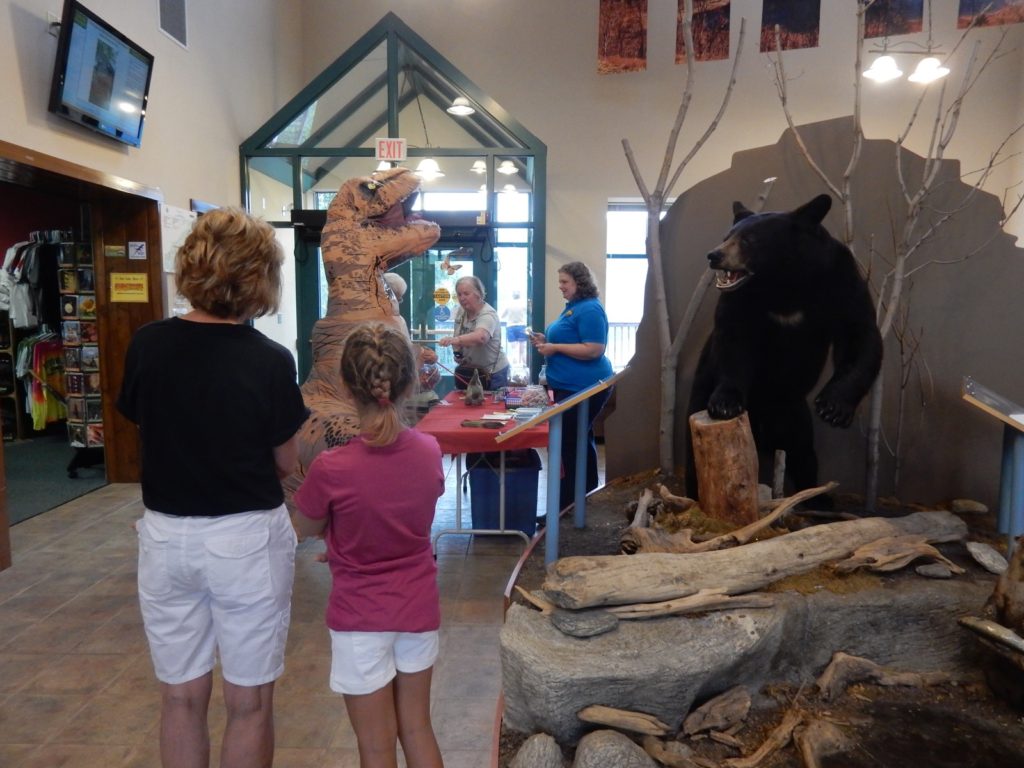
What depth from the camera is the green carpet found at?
469 cm

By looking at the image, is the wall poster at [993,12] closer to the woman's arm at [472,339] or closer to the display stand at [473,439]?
the woman's arm at [472,339]

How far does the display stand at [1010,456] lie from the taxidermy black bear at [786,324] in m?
0.36

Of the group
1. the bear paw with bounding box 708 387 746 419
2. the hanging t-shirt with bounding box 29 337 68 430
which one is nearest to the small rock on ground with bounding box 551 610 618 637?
the bear paw with bounding box 708 387 746 419

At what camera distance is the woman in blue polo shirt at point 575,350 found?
3.83 meters

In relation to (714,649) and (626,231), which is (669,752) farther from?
(626,231)

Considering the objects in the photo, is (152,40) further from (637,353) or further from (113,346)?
(637,353)

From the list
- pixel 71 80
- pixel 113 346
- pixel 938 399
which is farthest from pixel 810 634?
pixel 113 346

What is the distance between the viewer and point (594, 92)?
757 cm

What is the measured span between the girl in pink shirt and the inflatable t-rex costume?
1059mm

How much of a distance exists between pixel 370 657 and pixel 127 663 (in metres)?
1.76

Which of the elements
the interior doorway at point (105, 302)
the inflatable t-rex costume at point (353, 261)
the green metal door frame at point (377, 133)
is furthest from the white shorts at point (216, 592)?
the green metal door frame at point (377, 133)

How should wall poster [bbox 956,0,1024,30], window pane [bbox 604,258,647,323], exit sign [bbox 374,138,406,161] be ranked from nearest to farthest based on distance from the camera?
wall poster [bbox 956,0,1024,30], exit sign [bbox 374,138,406,161], window pane [bbox 604,258,647,323]

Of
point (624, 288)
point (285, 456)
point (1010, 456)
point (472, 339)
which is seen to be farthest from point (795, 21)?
point (285, 456)

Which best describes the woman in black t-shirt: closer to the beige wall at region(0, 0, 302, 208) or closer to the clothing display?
the beige wall at region(0, 0, 302, 208)
